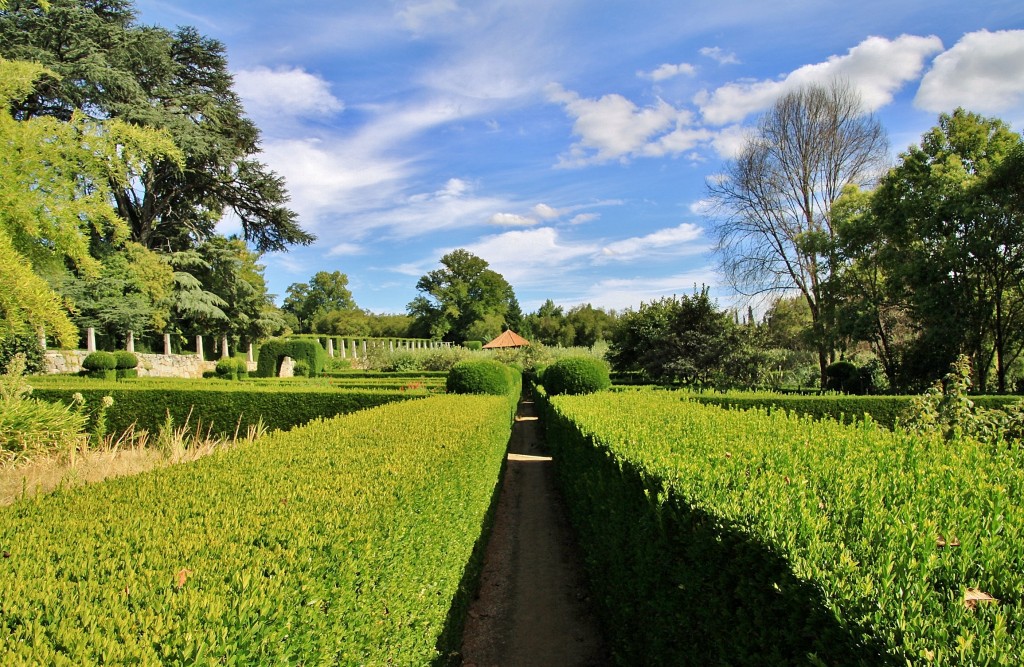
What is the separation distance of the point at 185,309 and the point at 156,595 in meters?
27.9

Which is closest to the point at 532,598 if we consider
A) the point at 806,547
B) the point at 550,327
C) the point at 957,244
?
the point at 806,547

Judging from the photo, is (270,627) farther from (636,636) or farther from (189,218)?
(189,218)

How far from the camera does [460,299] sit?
62.8 meters

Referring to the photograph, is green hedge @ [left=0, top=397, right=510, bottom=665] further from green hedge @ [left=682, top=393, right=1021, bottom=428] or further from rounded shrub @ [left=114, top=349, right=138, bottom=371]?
rounded shrub @ [left=114, top=349, right=138, bottom=371]

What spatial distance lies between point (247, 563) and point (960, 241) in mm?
16420

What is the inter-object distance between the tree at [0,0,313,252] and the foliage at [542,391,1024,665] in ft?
64.0

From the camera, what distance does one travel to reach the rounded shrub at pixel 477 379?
32.2 ft

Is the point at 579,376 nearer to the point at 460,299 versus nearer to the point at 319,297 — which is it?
the point at 460,299

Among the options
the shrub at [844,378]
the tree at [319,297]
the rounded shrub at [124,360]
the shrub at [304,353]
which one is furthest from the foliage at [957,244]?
the tree at [319,297]

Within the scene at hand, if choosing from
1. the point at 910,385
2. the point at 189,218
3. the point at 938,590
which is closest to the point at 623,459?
the point at 938,590

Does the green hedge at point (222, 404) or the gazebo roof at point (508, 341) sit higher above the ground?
the gazebo roof at point (508, 341)

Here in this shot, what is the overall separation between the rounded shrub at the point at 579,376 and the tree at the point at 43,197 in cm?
926

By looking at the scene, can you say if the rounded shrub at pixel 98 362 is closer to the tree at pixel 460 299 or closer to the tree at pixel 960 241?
the tree at pixel 960 241

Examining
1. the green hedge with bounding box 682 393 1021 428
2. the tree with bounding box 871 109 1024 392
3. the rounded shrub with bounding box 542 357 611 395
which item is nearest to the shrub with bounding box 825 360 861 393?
the tree with bounding box 871 109 1024 392
